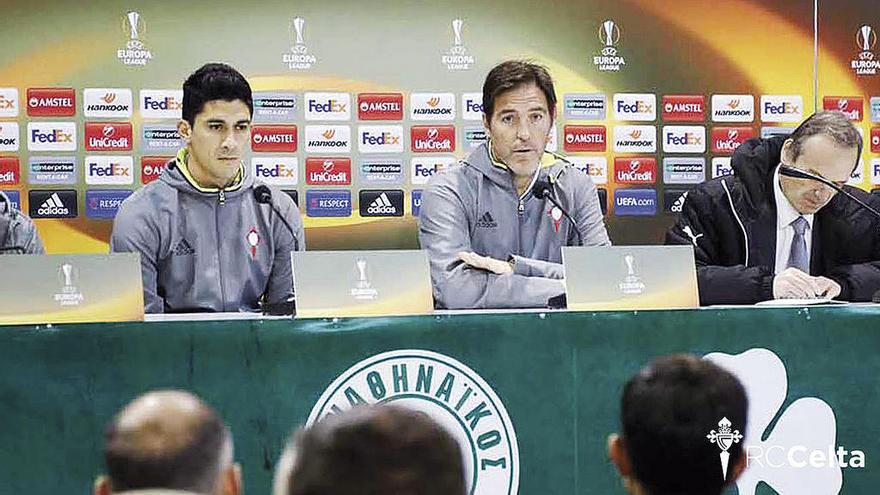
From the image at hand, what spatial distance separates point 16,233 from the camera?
464 cm

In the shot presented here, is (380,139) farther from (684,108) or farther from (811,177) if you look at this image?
(811,177)

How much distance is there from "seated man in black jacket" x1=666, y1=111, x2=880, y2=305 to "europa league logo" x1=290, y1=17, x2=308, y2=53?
2285mm

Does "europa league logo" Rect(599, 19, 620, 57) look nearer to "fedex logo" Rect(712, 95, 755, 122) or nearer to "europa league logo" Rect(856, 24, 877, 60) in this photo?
"fedex logo" Rect(712, 95, 755, 122)

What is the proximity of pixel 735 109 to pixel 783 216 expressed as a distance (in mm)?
1945

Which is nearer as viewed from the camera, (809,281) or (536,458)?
(536,458)

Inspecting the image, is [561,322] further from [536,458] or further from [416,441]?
[416,441]

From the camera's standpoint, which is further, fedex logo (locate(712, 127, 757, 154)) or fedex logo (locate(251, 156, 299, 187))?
fedex logo (locate(712, 127, 757, 154))

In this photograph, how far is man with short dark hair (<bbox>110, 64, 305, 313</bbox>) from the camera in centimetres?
405

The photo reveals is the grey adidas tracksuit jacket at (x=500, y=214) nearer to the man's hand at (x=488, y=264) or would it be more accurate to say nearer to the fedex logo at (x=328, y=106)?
the man's hand at (x=488, y=264)

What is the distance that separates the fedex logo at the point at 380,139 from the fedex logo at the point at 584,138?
0.83 m

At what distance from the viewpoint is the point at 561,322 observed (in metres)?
3.25

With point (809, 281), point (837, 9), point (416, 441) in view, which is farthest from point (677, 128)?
point (416, 441)

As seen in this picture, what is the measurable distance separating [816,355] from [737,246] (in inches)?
36.5

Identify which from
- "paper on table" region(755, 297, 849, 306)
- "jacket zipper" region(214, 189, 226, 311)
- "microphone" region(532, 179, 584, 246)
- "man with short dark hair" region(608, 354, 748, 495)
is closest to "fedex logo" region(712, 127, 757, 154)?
"microphone" region(532, 179, 584, 246)
